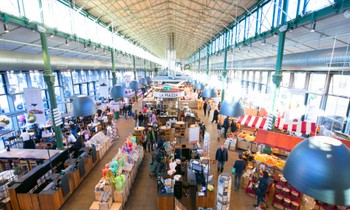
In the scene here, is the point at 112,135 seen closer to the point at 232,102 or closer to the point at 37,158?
the point at 37,158

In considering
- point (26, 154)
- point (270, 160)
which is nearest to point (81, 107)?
point (26, 154)

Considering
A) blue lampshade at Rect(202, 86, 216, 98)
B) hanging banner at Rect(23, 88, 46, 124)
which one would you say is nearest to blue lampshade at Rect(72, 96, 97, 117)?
hanging banner at Rect(23, 88, 46, 124)

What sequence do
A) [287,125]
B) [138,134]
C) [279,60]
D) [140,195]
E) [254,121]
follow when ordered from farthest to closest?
1. [138,134]
2. [254,121]
3. [287,125]
4. [279,60]
5. [140,195]

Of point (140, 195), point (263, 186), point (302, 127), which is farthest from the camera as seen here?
point (302, 127)

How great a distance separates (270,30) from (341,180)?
874 centimetres

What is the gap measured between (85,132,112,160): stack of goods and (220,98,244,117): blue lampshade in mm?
6968

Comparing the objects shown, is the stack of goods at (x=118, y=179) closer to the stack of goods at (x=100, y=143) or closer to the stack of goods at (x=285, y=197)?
the stack of goods at (x=100, y=143)

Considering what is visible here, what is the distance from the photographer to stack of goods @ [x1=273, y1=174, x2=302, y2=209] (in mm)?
5898

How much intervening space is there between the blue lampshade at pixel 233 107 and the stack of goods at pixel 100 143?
6.97 meters

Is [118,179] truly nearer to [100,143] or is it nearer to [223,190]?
[223,190]

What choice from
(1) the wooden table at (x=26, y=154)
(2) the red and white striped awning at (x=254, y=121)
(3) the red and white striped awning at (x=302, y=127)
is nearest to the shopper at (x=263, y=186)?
(3) the red and white striped awning at (x=302, y=127)

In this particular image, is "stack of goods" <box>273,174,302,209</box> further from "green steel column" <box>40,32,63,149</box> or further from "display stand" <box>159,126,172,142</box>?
"green steel column" <box>40,32,63,149</box>

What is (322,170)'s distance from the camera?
60.6 inches

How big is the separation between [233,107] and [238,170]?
3287 millimetres
